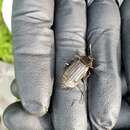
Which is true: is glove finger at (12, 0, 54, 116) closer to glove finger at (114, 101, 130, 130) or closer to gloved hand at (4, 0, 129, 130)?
gloved hand at (4, 0, 129, 130)

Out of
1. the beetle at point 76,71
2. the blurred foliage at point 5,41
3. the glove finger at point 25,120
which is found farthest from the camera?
the blurred foliage at point 5,41

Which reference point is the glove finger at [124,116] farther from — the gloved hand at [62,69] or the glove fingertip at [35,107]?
the glove fingertip at [35,107]

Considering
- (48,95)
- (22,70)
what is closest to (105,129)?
(48,95)

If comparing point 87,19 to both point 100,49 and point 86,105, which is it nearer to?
point 100,49

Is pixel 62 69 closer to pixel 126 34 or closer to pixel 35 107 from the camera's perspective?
pixel 35 107

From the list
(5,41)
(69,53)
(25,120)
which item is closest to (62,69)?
(69,53)

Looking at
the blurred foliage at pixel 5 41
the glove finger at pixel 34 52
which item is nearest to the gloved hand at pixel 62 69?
the glove finger at pixel 34 52
